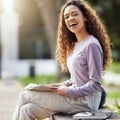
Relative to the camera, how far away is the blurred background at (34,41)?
76.1ft

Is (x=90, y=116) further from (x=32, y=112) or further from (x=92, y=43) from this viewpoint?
(x=92, y=43)

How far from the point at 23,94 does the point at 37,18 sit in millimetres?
35941

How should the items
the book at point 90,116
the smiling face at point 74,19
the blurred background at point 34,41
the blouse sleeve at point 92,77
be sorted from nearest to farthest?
the book at point 90,116
the blouse sleeve at point 92,77
the smiling face at point 74,19
the blurred background at point 34,41

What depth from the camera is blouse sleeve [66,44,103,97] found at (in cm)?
574

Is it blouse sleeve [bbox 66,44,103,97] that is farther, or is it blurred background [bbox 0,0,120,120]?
blurred background [bbox 0,0,120,120]

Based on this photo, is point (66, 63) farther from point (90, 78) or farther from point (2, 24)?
point (2, 24)

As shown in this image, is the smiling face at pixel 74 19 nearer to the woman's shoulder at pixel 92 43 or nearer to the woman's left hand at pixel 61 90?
the woman's shoulder at pixel 92 43

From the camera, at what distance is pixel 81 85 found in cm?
592

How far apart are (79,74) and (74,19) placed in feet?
A: 1.99

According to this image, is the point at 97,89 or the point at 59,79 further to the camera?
the point at 59,79

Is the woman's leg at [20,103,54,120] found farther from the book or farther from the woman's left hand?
the book

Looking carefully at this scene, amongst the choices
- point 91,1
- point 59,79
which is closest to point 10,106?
point 59,79

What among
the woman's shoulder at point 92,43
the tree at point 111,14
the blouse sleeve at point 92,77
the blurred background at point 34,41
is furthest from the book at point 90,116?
the tree at point 111,14

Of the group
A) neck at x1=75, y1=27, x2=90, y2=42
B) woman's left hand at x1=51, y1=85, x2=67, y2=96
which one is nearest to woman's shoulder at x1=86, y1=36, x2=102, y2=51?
neck at x1=75, y1=27, x2=90, y2=42
